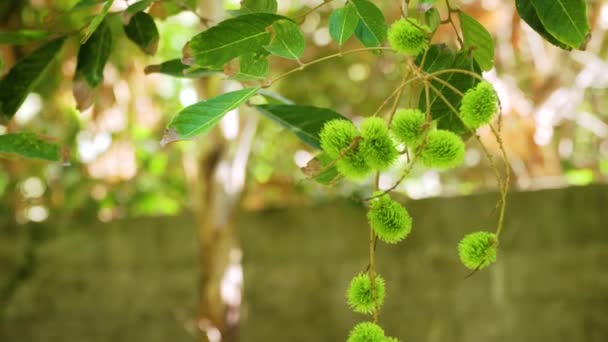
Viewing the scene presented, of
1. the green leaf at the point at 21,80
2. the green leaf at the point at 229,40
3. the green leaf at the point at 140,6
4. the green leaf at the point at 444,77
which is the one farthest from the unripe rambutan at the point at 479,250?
the green leaf at the point at 21,80

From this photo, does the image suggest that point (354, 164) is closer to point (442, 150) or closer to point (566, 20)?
point (442, 150)

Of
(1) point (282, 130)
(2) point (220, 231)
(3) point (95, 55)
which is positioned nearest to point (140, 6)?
(3) point (95, 55)

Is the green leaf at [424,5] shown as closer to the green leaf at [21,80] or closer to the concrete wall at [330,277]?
the green leaf at [21,80]

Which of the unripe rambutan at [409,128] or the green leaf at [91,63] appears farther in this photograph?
the green leaf at [91,63]

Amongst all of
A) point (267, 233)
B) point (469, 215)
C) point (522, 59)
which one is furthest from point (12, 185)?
point (522, 59)

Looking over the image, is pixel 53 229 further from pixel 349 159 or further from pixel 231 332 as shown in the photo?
pixel 349 159
